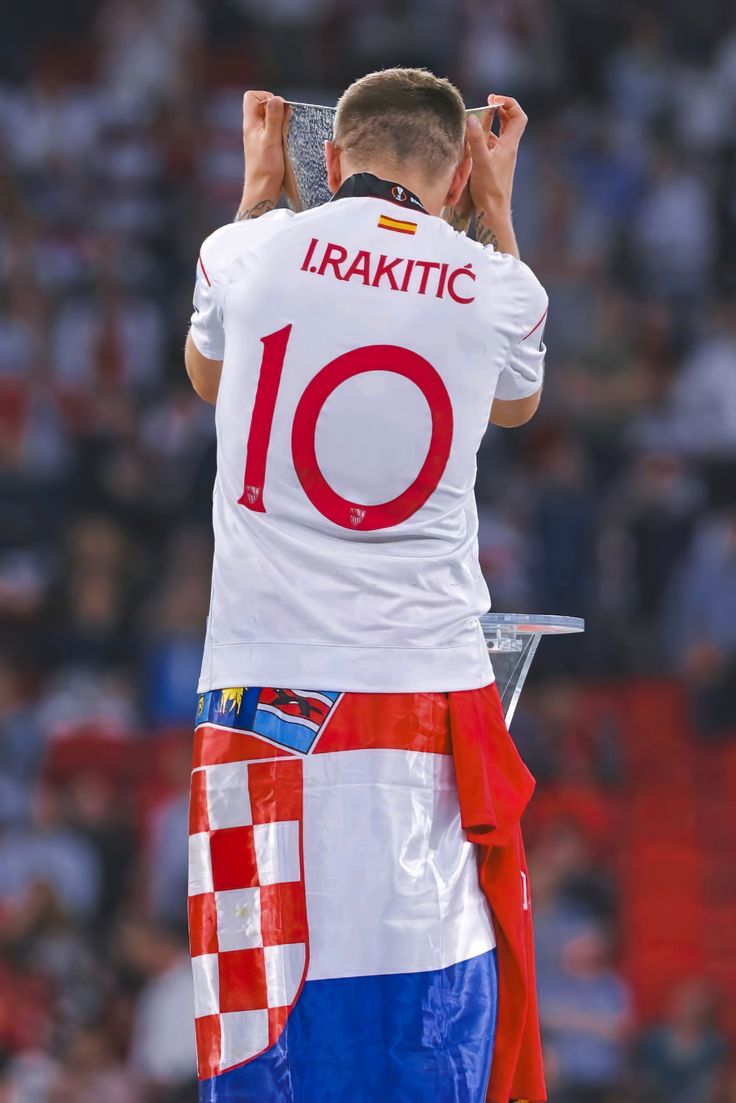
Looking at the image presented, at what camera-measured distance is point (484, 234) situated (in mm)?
3312

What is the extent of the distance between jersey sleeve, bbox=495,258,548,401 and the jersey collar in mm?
223

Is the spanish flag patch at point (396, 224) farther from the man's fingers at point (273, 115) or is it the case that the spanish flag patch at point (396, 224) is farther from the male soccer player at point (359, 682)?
the man's fingers at point (273, 115)

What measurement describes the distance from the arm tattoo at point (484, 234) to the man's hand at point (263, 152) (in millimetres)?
381

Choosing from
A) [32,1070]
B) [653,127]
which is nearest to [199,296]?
[32,1070]

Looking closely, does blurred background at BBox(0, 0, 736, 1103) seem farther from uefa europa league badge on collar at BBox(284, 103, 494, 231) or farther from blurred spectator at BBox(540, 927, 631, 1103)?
uefa europa league badge on collar at BBox(284, 103, 494, 231)

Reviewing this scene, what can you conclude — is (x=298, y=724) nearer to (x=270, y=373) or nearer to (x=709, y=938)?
(x=270, y=373)

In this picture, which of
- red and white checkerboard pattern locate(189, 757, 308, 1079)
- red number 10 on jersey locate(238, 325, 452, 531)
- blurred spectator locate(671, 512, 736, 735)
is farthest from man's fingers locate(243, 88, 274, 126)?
blurred spectator locate(671, 512, 736, 735)

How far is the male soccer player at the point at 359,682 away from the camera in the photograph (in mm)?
2908

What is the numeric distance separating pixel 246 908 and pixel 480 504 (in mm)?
7205

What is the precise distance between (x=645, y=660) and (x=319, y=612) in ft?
22.6

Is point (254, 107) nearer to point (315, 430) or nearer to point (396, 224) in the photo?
point (396, 224)

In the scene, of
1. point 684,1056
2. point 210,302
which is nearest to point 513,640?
point 210,302

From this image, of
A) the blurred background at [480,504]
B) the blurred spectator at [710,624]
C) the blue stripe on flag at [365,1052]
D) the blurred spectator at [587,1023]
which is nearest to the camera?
the blue stripe on flag at [365,1052]

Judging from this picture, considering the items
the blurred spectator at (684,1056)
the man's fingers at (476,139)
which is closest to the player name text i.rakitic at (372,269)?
the man's fingers at (476,139)
